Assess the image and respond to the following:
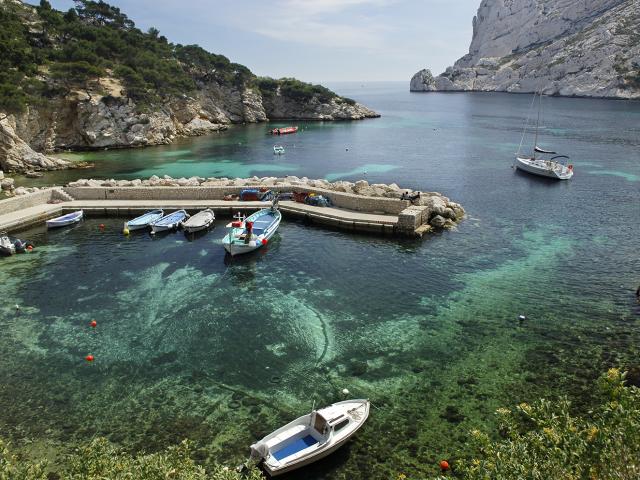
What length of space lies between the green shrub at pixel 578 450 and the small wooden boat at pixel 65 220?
123 feet

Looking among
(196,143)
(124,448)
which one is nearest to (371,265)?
(124,448)

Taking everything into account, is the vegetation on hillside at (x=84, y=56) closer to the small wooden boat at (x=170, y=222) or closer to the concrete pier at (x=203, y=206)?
the concrete pier at (x=203, y=206)

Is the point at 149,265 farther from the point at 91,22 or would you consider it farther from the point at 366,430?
the point at 91,22

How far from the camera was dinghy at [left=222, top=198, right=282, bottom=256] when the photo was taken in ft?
102

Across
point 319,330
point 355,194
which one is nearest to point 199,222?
point 355,194

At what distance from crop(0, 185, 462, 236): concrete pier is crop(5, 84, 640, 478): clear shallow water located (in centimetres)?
175

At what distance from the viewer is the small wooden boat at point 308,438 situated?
14.3 metres

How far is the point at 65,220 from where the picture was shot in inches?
1471

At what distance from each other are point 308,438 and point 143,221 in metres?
27.2

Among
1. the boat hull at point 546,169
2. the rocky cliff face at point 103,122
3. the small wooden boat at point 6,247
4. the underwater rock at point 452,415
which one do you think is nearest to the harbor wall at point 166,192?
the small wooden boat at point 6,247

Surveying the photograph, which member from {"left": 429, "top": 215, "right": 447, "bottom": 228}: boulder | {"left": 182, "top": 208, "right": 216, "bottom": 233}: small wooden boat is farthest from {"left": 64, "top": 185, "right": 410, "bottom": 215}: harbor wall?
{"left": 429, "top": 215, "right": 447, "bottom": 228}: boulder

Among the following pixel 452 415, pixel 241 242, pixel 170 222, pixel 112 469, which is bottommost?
pixel 452 415

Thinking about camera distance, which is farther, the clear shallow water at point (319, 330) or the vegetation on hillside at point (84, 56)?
the vegetation on hillside at point (84, 56)

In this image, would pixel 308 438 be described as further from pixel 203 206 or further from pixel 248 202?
pixel 203 206
